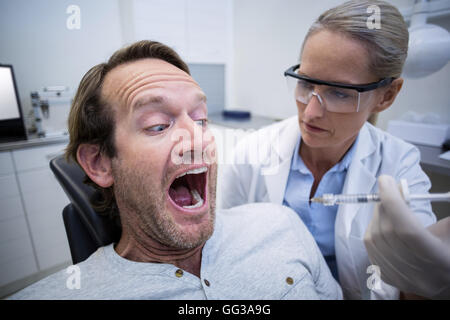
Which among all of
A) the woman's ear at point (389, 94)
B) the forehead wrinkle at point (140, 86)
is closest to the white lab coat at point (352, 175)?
the woman's ear at point (389, 94)

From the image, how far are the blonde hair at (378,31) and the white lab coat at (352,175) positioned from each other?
266 mm

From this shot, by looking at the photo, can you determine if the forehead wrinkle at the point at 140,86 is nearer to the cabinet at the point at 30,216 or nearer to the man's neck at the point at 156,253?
the cabinet at the point at 30,216

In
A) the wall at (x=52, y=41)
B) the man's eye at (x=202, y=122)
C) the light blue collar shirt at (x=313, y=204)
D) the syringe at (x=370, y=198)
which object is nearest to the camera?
the syringe at (x=370, y=198)

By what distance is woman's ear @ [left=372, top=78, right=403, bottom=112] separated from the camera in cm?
61

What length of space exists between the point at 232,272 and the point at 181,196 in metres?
0.28

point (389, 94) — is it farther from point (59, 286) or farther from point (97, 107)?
point (59, 286)

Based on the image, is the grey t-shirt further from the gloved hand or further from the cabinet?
the gloved hand

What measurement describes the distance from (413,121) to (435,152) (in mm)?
155

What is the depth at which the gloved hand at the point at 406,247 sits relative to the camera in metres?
0.36

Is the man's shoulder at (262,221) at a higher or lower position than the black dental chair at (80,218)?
lower

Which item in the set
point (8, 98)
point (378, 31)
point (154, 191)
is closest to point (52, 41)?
point (8, 98)

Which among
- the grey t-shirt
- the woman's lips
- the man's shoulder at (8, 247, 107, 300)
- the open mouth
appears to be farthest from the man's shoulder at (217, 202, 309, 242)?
the man's shoulder at (8, 247, 107, 300)

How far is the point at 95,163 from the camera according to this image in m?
0.60

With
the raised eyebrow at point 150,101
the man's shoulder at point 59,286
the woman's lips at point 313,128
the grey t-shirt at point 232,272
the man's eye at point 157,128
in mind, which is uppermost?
the raised eyebrow at point 150,101
